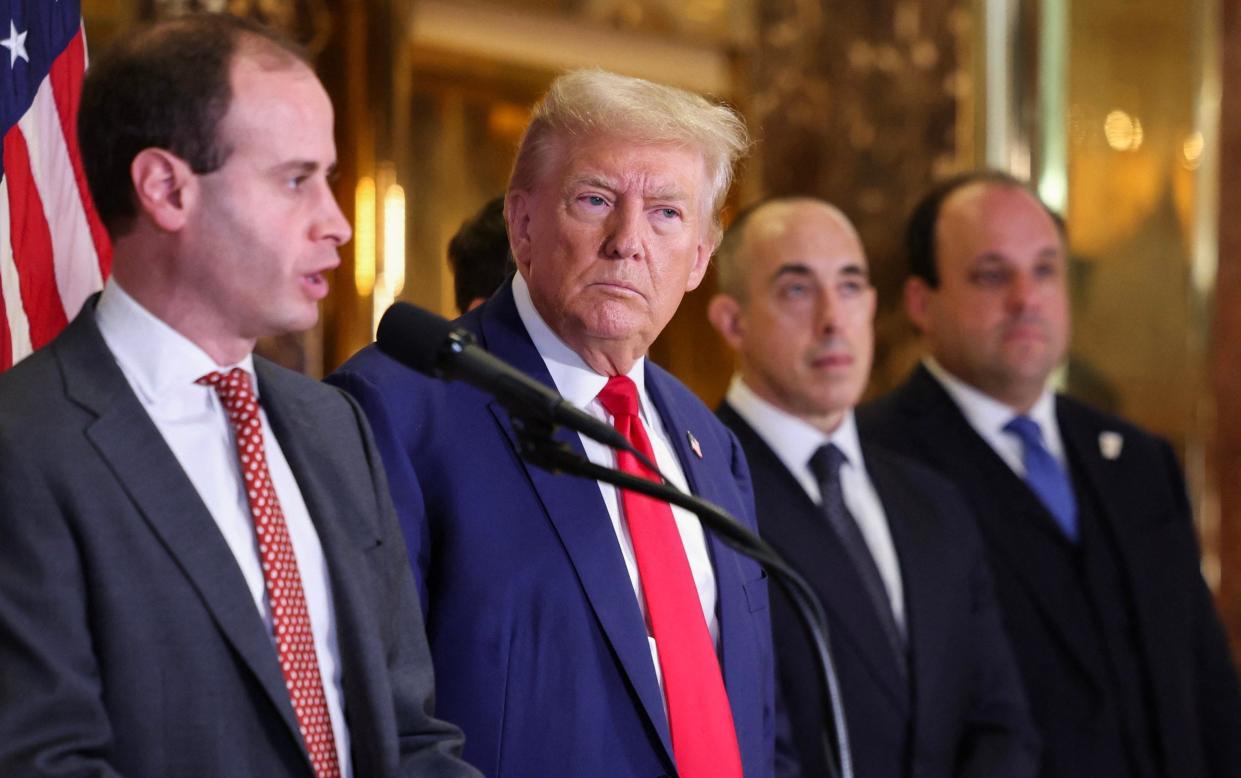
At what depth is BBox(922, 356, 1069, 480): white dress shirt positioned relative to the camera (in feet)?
12.1

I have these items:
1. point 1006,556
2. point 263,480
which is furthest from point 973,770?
point 263,480

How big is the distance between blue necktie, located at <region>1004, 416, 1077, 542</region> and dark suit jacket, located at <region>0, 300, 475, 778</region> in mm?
2205

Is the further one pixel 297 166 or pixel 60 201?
pixel 60 201

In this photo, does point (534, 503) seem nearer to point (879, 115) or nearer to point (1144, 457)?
point (1144, 457)

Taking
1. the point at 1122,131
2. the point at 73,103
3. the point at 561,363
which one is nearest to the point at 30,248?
the point at 73,103

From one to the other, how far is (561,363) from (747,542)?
0.77 m

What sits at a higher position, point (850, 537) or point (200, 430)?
point (200, 430)

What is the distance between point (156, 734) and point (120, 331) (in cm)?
41

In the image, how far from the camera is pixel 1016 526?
3.50m

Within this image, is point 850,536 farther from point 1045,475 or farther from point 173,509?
point 173,509

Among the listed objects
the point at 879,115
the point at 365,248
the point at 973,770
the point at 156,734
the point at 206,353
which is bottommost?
the point at 973,770

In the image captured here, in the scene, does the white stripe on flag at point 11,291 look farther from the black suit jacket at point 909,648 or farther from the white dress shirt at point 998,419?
the white dress shirt at point 998,419

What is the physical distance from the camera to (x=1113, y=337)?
217 inches

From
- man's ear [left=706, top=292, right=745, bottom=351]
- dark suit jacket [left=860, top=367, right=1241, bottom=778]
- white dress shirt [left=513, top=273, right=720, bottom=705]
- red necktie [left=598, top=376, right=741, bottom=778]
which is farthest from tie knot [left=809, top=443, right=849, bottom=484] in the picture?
red necktie [left=598, top=376, right=741, bottom=778]
